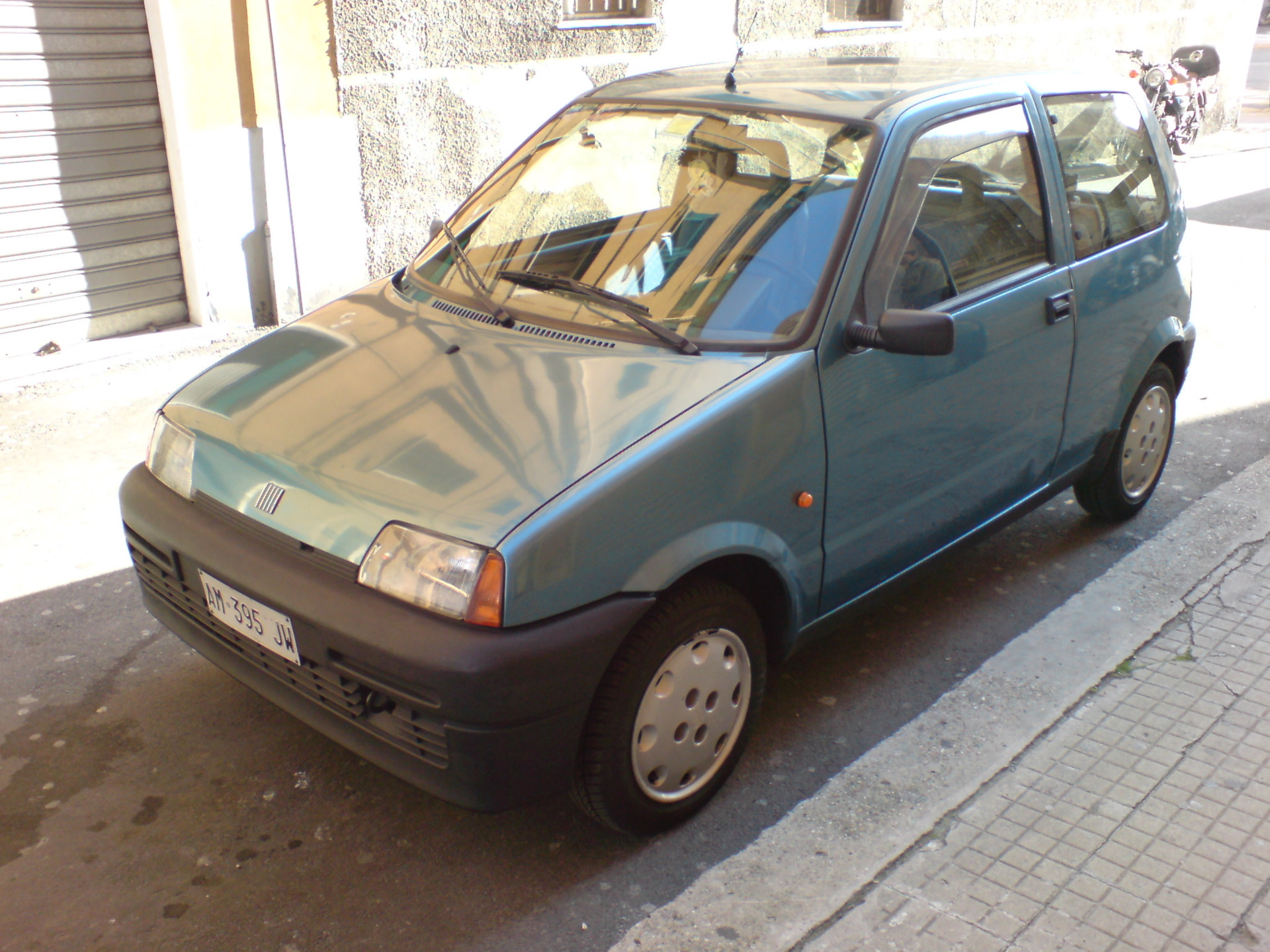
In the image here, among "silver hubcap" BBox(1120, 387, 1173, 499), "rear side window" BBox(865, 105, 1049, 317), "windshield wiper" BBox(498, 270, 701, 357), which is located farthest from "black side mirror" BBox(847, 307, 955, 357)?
"silver hubcap" BBox(1120, 387, 1173, 499)

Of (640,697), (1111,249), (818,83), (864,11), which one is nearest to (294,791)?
(640,697)

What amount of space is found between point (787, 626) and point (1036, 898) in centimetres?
87

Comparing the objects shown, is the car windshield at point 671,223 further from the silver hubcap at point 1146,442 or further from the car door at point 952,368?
the silver hubcap at point 1146,442

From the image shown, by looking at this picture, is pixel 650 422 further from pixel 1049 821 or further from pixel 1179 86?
pixel 1179 86

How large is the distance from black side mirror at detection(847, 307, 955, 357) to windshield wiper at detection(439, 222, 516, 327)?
99cm

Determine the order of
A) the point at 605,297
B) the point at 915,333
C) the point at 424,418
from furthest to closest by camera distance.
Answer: the point at 605,297
the point at 915,333
the point at 424,418

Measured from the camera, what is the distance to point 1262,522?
467 centimetres

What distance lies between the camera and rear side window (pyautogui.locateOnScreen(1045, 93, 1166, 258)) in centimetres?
382

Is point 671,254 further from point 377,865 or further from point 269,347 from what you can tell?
point 377,865

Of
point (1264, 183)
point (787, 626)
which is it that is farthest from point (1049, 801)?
point (1264, 183)

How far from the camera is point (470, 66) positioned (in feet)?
25.8

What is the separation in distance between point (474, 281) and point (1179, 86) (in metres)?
14.5

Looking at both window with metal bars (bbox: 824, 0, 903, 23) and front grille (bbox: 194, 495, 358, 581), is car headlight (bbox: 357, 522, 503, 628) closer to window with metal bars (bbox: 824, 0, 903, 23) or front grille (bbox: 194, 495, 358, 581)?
front grille (bbox: 194, 495, 358, 581)

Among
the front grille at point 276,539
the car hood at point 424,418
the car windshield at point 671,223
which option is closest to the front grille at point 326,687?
the front grille at point 276,539
